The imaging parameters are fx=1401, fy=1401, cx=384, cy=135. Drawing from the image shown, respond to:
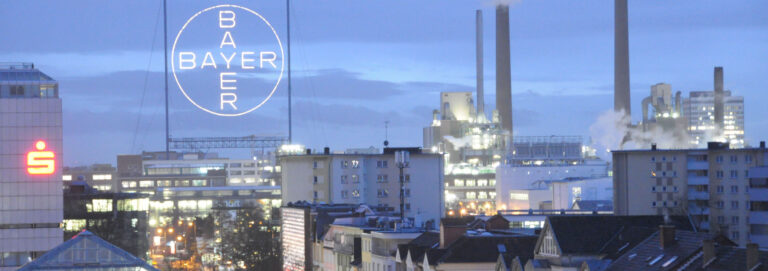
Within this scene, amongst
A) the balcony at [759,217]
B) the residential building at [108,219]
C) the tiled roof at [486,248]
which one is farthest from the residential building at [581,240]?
the residential building at [108,219]

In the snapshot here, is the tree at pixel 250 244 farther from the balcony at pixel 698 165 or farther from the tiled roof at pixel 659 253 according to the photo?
the tiled roof at pixel 659 253

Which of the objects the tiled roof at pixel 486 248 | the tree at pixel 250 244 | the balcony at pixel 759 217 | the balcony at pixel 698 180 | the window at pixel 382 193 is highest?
the balcony at pixel 698 180

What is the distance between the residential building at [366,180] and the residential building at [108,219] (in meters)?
21.1

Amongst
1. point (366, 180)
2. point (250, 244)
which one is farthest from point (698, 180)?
point (250, 244)

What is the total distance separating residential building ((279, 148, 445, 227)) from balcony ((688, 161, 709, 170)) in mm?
25992

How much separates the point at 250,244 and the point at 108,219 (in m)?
13.7

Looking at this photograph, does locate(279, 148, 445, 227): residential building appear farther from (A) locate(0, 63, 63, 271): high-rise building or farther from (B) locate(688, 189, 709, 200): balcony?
(A) locate(0, 63, 63, 271): high-rise building

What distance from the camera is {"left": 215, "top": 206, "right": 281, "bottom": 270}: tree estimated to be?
400 feet

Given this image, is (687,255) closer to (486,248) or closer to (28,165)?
(486,248)

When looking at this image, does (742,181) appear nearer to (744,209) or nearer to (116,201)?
(744,209)

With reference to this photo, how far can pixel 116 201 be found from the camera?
132125mm

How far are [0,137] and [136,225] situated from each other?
45.4 metres

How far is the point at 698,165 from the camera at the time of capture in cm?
14150

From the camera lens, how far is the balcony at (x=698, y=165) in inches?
5517
